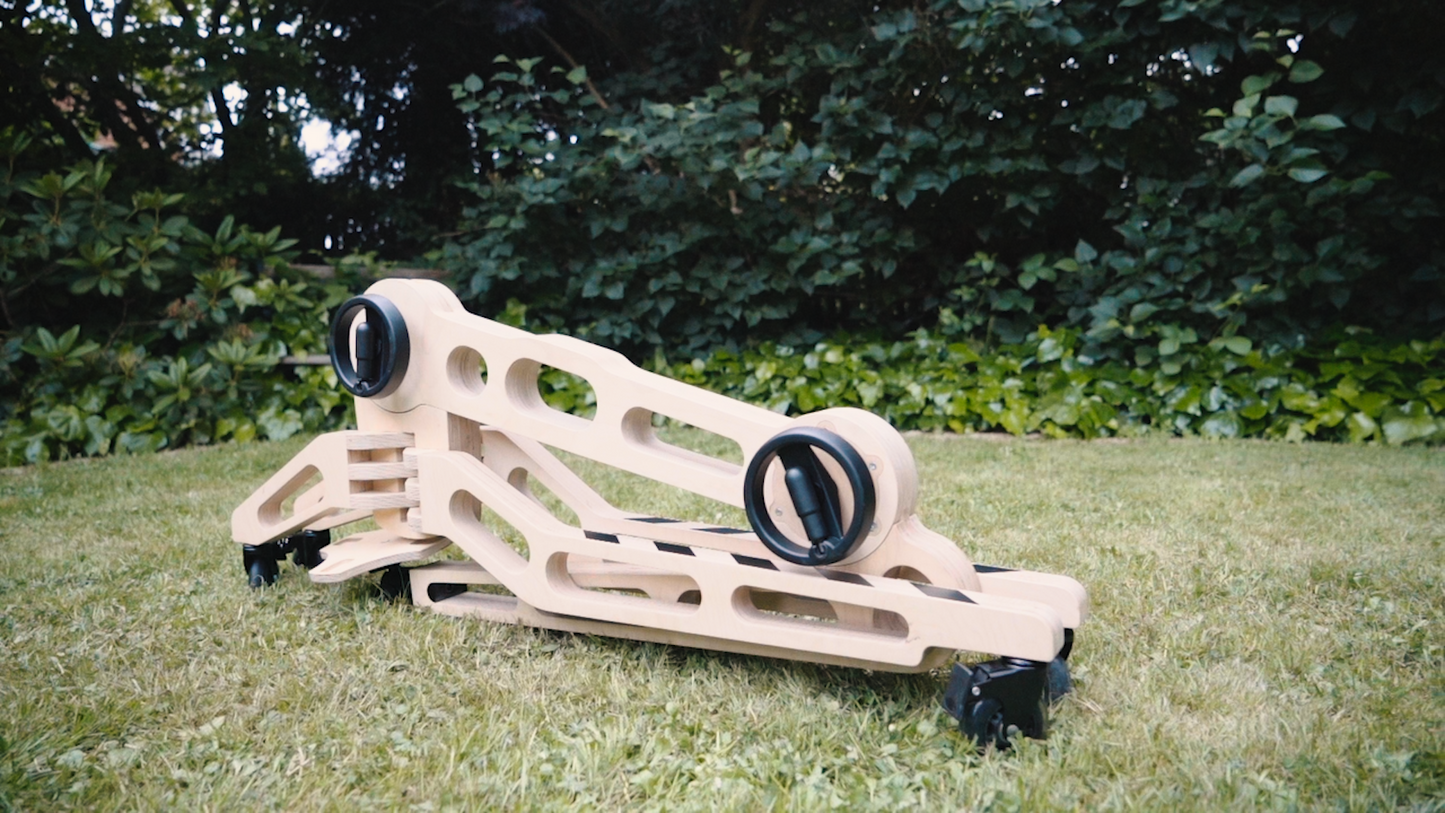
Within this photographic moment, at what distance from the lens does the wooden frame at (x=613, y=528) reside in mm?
1610

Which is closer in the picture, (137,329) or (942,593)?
(942,593)

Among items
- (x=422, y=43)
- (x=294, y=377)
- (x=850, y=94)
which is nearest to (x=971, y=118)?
(x=850, y=94)

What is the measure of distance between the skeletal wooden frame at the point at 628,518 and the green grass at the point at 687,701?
0.12 meters

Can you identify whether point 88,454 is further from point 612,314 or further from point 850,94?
point 850,94

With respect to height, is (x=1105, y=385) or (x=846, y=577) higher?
(x=846, y=577)

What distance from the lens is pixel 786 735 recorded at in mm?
1532

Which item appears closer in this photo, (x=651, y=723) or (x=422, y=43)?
(x=651, y=723)

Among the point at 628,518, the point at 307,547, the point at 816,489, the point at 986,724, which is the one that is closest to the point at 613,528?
the point at 628,518

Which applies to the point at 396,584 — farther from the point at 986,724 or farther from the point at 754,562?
the point at 986,724

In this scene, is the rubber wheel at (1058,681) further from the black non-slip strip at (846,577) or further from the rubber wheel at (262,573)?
the rubber wheel at (262,573)

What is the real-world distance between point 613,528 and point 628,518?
5cm

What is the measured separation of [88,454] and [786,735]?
4.74 meters

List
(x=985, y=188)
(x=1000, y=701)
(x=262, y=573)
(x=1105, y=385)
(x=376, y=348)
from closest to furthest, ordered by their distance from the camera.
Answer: (x=1000, y=701) → (x=376, y=348) → (x=262, y=573) → (x=1105, y=385) → (x=985, y=188)

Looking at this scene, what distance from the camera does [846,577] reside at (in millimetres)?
1663
